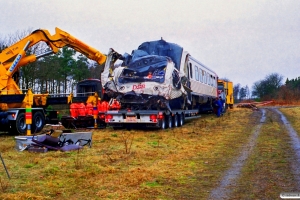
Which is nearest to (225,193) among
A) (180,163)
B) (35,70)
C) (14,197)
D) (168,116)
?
(180,163)

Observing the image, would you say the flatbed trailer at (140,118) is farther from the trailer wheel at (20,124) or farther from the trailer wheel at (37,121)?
the trailer wheel at (20,124)

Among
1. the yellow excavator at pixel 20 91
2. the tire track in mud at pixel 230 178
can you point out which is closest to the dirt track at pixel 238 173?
the tire track in mud at pixel 230 178

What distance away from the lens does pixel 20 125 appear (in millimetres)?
15406


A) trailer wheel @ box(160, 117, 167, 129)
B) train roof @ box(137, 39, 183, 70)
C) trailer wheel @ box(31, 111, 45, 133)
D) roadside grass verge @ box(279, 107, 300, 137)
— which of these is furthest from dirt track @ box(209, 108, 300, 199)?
trailer wheel @ box(31, 111, 45, 133)

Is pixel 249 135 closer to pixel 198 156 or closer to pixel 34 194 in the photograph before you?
pixel 198 156

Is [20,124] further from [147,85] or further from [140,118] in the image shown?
[147,85]

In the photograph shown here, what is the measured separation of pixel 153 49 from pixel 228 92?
2327cm

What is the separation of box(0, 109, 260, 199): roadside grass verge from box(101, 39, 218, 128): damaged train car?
13.8 ft

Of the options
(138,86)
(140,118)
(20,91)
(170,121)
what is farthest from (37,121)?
(170,121)

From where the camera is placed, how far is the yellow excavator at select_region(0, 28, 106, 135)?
49.5ft

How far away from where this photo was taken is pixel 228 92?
40.1 m

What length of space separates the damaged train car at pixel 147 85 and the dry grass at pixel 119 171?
13.9 feet

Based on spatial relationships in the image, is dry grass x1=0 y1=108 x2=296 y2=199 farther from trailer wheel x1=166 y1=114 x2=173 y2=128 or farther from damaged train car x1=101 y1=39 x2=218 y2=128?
trailer wheel x1=166 y1=114 x2=173 y2=128

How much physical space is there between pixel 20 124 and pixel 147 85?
17.3 ft
